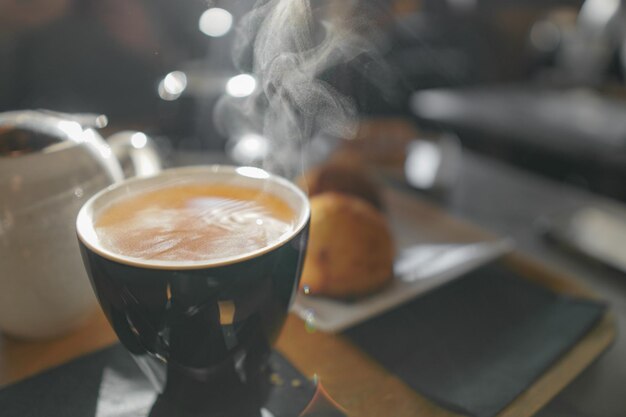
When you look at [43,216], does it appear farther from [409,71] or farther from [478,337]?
[409,71]

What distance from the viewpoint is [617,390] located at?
50 centimetres

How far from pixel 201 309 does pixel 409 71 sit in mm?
2642

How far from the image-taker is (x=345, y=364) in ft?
1.72

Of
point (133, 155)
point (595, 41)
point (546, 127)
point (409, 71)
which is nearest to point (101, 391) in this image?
point (133, 155)

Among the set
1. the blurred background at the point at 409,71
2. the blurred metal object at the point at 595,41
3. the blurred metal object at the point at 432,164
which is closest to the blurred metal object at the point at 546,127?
the blurred background at the point at 409,71

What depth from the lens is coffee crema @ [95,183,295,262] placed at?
1.34ft

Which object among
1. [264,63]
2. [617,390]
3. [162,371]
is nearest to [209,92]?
[264,63]

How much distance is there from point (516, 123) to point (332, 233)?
166 cm

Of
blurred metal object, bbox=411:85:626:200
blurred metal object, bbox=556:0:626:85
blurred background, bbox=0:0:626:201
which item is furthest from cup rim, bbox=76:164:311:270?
blurred metal object, bbox=556:0:626:85

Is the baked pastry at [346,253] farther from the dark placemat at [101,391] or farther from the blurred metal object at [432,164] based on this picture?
the blurred metal object at [432,164]

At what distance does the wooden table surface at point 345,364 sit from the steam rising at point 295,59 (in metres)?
0.28

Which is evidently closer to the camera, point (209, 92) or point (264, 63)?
point (264, 63)

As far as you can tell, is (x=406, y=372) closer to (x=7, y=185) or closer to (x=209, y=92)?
(x=7, y=185)

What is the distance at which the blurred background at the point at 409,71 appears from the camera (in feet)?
3.61
